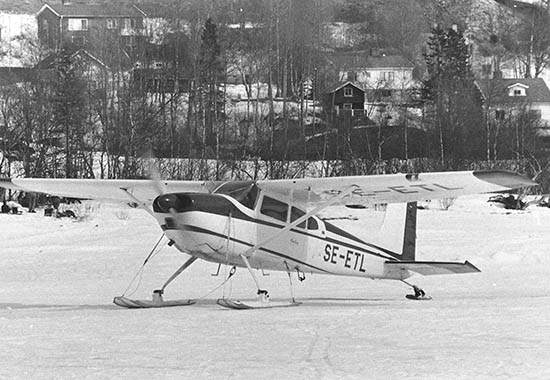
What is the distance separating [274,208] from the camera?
13.0m

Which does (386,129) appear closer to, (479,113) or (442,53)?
(479,113)

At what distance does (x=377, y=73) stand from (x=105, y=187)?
74577 millimetres

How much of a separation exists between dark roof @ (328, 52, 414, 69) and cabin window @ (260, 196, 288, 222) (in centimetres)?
6838

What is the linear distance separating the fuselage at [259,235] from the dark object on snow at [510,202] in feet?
72.0

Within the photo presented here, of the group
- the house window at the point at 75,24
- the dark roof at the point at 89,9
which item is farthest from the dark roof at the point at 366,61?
the house window at the point at 75,24

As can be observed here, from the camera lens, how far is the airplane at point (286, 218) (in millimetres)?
11789

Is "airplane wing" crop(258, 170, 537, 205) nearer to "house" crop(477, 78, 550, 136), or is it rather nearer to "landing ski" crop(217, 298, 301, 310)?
"landing ski" crop(217, 298, 301, 310)

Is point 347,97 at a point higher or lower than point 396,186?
lower

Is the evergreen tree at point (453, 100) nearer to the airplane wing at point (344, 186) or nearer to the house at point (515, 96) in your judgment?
the house at point (515, 96)

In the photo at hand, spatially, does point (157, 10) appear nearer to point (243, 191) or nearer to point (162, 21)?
point (162, 21)

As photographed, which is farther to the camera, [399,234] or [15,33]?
[15,33]

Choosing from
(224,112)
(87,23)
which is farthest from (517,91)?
(87,23)

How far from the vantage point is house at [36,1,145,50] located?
7025cm

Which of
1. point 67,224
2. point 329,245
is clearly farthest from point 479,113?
point 329,245
